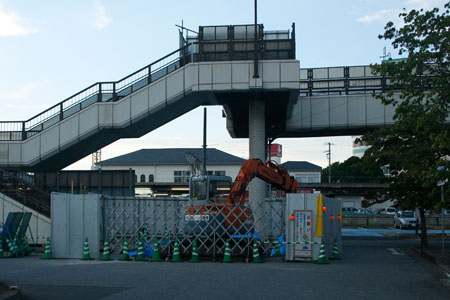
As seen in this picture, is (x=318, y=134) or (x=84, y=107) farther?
(x=318, y=134)

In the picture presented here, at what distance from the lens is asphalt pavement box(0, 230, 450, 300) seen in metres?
11.3

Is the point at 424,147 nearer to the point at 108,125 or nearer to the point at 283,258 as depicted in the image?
the point at 283,258

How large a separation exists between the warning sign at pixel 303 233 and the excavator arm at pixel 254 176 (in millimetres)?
3337

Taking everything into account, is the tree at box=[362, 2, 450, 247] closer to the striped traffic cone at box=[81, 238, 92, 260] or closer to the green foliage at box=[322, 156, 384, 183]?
the green foliage at box=[322, 156, 384, 183]

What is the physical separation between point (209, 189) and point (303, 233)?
4757 millimetres

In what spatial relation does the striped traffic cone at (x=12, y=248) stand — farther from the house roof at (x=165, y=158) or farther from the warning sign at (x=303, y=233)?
the house roof at (x=165, y=158)

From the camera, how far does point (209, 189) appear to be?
2142 centimetres

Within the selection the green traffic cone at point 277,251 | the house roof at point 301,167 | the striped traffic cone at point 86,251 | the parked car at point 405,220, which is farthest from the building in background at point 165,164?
the striped traffic cone at point 86,251

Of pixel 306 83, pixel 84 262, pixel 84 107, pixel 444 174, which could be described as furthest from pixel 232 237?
pixel 306 83

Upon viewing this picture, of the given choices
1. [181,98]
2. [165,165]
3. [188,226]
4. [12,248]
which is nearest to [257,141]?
[181,98]

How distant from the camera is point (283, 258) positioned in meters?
19.0

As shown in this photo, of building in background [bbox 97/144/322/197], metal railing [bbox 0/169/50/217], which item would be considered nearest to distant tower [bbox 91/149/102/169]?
building in background [bbox 97/144/322/197]

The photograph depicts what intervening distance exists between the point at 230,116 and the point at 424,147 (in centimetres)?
1503

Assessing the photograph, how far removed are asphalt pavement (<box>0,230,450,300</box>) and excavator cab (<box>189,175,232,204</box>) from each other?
3.87 meters
